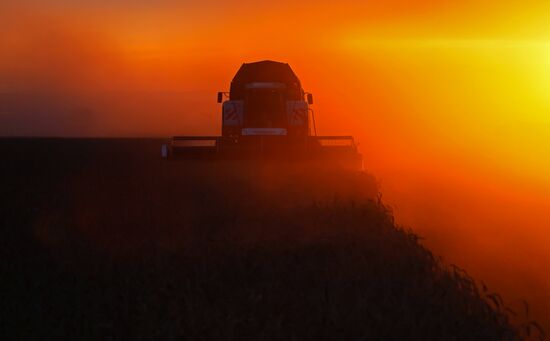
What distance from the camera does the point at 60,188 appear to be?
15.5m

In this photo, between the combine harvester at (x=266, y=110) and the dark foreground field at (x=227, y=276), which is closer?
the dark foreground field at (x=227, y=276)

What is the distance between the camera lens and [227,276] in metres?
8.21

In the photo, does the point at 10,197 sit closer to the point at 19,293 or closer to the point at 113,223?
the point at 113,223

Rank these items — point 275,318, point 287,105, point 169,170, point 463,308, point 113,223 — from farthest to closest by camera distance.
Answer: point 287,105, point 169,170, point 113,223, point 463,308, point 275,318

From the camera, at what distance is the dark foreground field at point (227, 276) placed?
688cm

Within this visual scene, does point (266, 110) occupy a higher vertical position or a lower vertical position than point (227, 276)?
higher

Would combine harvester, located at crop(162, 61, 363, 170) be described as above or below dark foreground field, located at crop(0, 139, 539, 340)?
above

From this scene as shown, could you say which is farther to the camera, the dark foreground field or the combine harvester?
the combine harvester

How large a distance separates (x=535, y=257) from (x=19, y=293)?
36.9 ft

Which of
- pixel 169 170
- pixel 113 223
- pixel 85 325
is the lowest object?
pixel 85 325

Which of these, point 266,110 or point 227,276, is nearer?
point 227,276

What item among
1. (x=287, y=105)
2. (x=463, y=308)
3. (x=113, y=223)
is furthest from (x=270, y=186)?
(x=287, y=105)

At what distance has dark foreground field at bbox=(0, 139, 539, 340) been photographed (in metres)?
6.88

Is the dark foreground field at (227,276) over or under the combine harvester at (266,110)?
under
